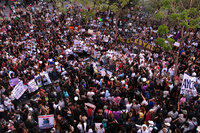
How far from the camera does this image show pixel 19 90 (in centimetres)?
1113

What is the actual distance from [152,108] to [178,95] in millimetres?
2963

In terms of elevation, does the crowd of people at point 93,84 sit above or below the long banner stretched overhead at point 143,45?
below

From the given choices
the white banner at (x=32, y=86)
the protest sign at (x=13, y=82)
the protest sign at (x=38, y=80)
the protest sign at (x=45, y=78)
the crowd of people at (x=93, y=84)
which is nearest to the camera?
the crowd of people at (x=93, y=84)

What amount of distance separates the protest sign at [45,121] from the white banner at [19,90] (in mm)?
3366

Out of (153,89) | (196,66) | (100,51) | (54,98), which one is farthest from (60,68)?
(196,66)

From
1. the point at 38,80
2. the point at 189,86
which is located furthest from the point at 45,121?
the point at 189,86

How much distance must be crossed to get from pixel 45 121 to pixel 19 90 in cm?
378

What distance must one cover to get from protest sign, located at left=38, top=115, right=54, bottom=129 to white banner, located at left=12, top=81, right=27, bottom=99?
133 inches

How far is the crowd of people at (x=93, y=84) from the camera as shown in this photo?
325 inches

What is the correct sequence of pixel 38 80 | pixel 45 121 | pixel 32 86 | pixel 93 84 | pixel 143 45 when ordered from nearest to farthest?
pixel 45 121, pixel 93 84, pixel 32 86, pixel 38 80, pixel 143 45

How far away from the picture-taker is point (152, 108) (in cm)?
873

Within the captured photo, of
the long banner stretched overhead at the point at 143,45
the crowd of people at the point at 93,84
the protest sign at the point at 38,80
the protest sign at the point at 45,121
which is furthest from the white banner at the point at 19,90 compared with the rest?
the long banner stretched overhead at the point at 143,45

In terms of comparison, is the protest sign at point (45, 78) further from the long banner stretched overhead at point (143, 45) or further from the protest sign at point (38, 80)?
the long banner stretched overhead at point (143, 45)

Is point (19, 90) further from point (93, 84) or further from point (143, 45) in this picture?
point (143, 45)
